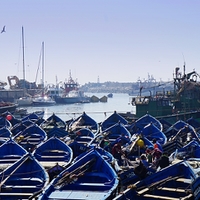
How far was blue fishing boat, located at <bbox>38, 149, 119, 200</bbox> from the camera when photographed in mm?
12805

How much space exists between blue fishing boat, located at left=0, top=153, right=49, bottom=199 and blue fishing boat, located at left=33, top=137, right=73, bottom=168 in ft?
5.21

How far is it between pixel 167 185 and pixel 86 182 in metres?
3.40

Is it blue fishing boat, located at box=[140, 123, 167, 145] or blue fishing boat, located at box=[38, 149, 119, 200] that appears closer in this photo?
blue fishing boat, located at box=[38, 149, 119, 200]

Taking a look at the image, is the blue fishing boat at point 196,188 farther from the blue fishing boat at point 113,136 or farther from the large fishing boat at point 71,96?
the large fishing boat at point 71,96

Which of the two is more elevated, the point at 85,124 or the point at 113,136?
the point at 85,124

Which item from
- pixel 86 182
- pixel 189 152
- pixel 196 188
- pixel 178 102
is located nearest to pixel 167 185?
pixel 196 188

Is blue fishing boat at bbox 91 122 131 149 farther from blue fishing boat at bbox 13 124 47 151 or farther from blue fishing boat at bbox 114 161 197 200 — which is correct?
blue fishing boat at bbox 114 161 197 200

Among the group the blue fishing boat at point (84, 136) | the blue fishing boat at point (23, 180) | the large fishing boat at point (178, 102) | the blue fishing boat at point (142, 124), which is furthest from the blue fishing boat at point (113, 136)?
the large fishing boat at point (178, 102)

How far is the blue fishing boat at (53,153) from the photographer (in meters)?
17.8

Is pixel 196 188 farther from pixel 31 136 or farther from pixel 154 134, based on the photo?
pixel 31 136

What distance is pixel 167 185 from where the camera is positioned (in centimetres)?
1355

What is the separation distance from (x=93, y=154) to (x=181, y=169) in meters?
4.14

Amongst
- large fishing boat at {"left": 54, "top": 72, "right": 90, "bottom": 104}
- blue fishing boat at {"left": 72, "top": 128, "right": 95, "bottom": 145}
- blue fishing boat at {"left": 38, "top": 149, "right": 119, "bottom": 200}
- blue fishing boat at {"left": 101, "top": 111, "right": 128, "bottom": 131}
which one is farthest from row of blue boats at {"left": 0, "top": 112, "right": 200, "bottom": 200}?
large fishing boat at {"left": 54, "top": 72, "right": 90, "bottom": 104}

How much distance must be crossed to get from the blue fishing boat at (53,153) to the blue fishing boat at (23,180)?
1.59 metres
